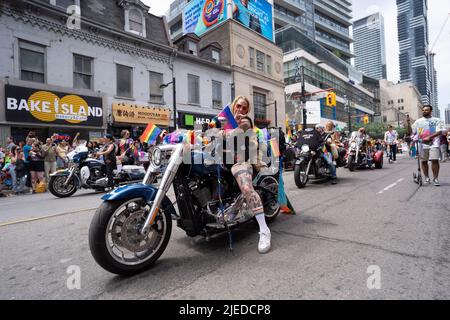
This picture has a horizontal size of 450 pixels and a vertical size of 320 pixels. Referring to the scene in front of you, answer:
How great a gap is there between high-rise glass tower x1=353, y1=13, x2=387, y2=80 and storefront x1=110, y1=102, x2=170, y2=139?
560 feet

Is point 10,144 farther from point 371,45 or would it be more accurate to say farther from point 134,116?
point 371,45

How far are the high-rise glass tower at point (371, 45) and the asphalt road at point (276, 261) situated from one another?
180 m

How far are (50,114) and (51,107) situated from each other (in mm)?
359

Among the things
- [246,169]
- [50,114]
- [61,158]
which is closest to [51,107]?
[50,114]

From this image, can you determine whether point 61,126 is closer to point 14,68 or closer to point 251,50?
point 14,68

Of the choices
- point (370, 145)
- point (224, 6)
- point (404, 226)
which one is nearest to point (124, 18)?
point (224, 6)

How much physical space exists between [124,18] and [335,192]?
1732cm

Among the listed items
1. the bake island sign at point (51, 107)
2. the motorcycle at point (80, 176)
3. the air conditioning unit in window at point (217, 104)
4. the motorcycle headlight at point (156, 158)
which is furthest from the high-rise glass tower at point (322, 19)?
the motorcycle headlight at point (156, 158)

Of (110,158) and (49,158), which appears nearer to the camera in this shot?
(110,158)

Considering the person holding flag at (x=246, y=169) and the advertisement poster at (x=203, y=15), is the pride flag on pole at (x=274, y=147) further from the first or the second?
the advertisement poster at (x=203, y=15)

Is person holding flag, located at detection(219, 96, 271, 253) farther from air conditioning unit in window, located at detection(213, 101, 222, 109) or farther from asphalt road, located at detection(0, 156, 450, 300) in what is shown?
air conditioning unit in window, located at detection(213, 101, 222, 109)

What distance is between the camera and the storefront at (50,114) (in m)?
12.1

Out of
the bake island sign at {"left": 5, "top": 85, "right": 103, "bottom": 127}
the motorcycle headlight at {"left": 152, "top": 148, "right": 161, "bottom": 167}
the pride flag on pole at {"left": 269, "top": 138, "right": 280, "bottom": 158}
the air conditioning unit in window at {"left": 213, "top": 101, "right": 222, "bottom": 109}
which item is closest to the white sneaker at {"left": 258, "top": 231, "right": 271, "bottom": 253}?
the pride flag on pole at {"left": 269, "top": 138, "right": 280, "bottom": 158}

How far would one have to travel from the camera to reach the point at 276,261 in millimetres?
2672
